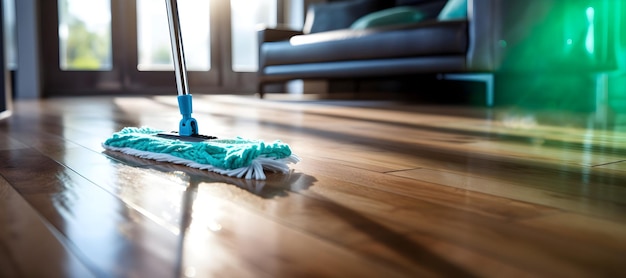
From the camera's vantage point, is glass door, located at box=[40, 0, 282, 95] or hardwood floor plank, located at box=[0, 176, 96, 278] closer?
hardwood floor plank, located at box=[0, 176, 96, 278]

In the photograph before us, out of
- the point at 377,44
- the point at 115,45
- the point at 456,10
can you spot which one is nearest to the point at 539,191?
the point at 377,44

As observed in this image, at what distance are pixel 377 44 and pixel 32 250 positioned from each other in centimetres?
233

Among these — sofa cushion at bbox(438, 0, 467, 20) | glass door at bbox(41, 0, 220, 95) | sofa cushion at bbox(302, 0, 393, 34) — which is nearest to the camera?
sofa cushion at bbox(438, 0, 467, 20)

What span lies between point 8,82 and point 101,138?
1.06m

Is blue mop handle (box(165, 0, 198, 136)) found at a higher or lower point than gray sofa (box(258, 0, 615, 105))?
lower

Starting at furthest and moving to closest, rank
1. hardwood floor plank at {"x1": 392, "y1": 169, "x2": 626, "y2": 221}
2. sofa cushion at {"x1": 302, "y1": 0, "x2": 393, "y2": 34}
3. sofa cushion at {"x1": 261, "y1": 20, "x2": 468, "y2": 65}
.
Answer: sofa cushion at {"x1": 302, "y1": 0, "x2": 393, "y2": 34} → sofa cushion at {"x1": 261, "y1": 20, "x2": 468, "y2": 65} → hardwood floor plank at {"x1": 392, "y1": 169, "x2": 626, "y2": 221}

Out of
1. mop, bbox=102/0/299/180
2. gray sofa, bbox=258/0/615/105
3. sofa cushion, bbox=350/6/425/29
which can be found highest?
sofa cushion, bbox=350/6/425/29

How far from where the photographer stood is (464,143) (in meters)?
1.06

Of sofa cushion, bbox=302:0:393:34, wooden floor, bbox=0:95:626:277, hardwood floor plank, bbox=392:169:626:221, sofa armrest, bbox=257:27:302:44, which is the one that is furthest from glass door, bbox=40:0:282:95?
hardwood floor plank, bbox=392:169:626:221

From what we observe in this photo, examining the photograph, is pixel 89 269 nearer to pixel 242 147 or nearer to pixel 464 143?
pixel 242 147

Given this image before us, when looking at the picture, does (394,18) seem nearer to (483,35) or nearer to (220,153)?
(483,35)

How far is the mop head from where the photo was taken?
26.6 inches

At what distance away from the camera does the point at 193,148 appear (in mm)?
762

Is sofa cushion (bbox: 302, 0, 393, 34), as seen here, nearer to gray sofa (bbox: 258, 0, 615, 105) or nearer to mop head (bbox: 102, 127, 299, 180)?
gray sofa (bbox: 258, 0, 615, 105)
